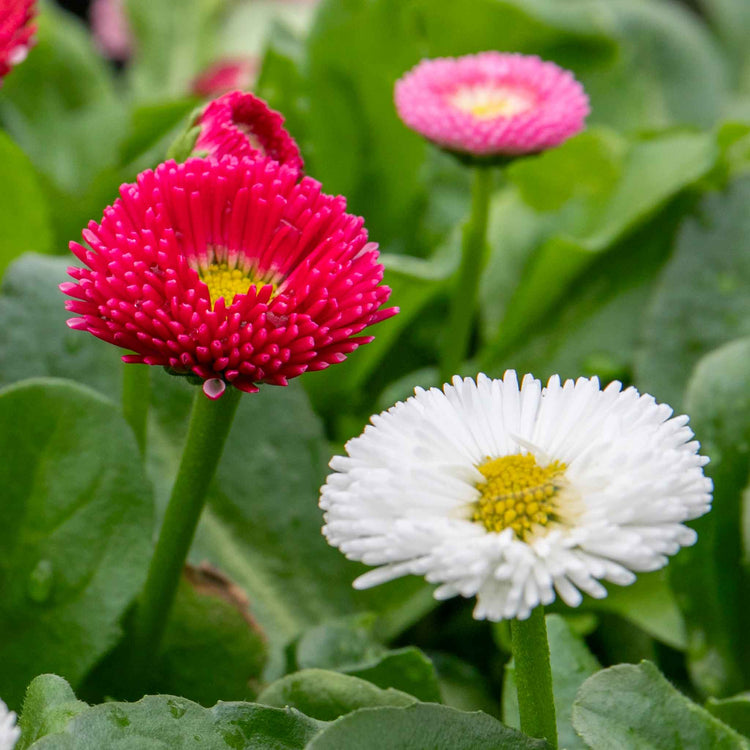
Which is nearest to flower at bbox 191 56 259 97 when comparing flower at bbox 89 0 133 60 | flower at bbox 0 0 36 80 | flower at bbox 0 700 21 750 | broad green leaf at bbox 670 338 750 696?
flower at bbox 89 0 133 60

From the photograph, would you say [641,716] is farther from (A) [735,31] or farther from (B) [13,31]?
(A) [735,31]

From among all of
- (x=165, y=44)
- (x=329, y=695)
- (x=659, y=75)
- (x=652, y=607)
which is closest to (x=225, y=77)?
(x=165, y=44)

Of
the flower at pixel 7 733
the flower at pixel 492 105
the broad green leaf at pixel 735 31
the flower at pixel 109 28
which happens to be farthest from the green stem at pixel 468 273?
the flower at pixel 109 28

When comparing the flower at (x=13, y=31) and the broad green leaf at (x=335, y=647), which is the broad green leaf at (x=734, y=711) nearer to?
the broad green leaf at (x=335, y=647)

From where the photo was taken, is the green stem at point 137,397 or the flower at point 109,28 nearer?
the green stem at point 137,397

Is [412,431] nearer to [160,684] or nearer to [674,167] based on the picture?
[160,684]

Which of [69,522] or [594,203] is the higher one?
[594,203]
